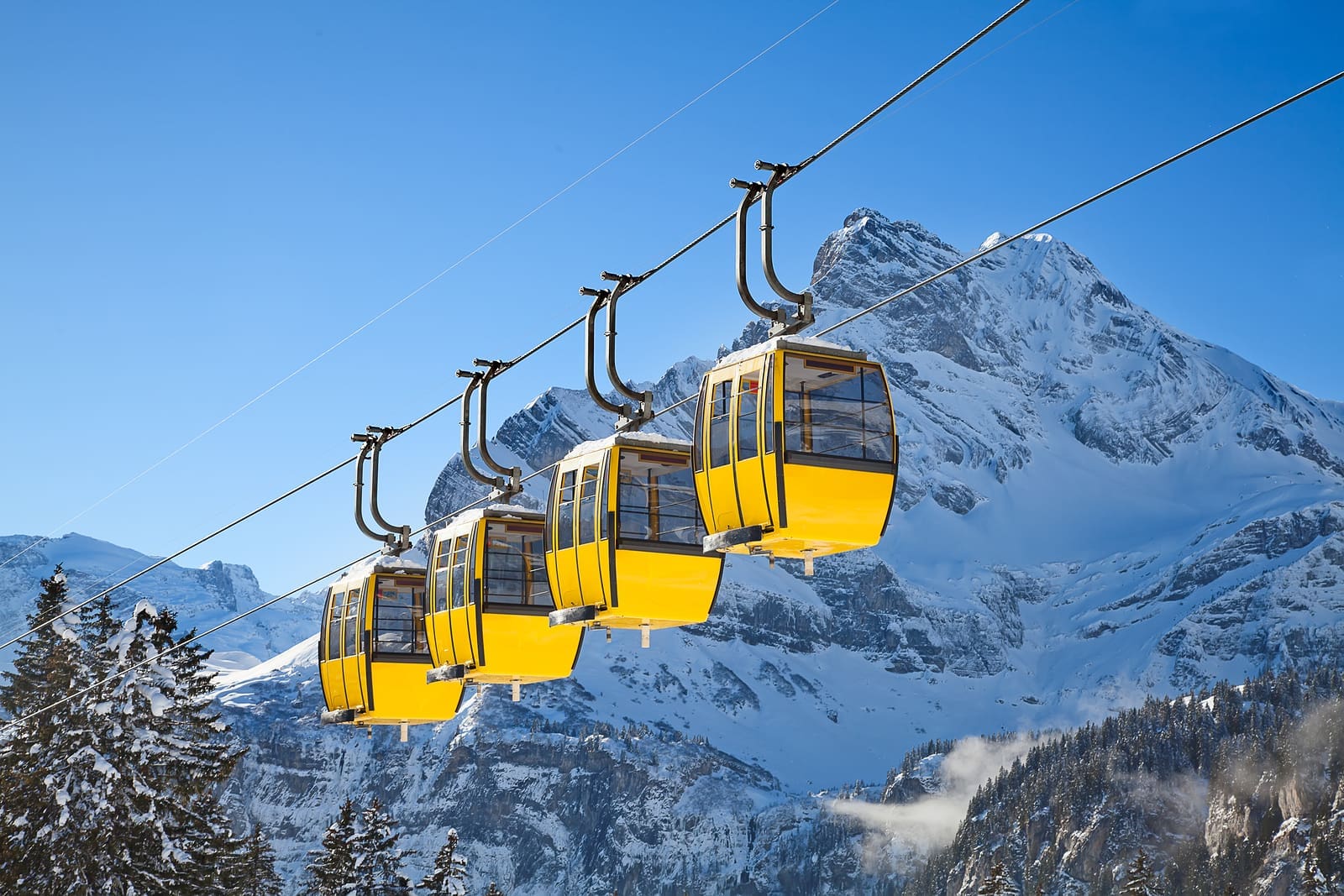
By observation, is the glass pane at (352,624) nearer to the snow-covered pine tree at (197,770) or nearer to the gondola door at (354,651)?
the gondola door at (354,651)

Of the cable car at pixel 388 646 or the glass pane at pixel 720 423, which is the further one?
the cable car at pixel 388 646

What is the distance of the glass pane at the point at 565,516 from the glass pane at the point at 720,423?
6.45 feet

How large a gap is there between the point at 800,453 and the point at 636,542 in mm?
2124

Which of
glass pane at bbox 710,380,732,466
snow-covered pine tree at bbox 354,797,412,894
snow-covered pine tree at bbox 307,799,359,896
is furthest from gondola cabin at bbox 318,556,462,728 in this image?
snow-covered pine tree at bbox 354,797,412,894

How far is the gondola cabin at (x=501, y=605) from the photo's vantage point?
1559 centimetres

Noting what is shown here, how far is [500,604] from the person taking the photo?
15.6m

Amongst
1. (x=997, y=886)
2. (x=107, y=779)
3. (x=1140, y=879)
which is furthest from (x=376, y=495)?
(x=1140, y=879)

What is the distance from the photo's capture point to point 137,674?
34.0 meters

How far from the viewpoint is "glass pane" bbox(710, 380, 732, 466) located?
487 inches

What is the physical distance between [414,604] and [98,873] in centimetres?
1869

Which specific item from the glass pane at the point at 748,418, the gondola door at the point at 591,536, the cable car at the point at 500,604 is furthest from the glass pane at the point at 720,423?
the cable car at the point at 500,604

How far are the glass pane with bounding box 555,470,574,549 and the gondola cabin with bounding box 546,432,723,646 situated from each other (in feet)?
0.05

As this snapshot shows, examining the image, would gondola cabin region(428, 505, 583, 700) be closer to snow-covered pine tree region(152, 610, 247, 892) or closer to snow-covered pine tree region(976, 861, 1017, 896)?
snow-covered pine tree region(152, 610, 247, 892)

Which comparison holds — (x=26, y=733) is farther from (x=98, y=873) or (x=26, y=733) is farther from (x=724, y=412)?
(x=724, y=412)
